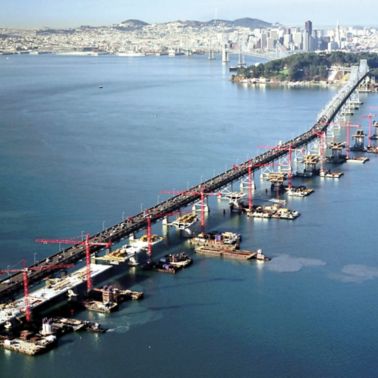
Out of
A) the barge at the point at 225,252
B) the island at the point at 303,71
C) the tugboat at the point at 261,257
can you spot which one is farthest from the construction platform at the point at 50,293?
the island at the point at 303,71

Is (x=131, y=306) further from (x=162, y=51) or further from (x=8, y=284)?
(x=162, y=51)

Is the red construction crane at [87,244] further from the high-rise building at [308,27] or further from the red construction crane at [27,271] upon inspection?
the high-rise building at [308,27]

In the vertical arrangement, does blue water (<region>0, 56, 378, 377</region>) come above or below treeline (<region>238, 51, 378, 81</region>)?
below

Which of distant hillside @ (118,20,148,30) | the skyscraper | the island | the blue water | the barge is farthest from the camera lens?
distant hillside @ (118,20,148,30)

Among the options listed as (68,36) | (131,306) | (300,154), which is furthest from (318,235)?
(68,36)

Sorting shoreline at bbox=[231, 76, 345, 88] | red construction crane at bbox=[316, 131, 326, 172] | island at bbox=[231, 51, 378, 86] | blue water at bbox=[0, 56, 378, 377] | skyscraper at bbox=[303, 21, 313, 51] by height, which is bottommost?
blue water at bbox=[0, 56, 378, 377]

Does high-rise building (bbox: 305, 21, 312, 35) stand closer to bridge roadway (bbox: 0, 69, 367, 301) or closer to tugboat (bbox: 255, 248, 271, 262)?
bridge roadway (bbox: 0, 69, 367, 301)

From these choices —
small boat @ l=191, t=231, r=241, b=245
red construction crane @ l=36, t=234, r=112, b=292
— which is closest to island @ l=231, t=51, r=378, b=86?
small boat @ l=191, t=231, r=241, b=245
